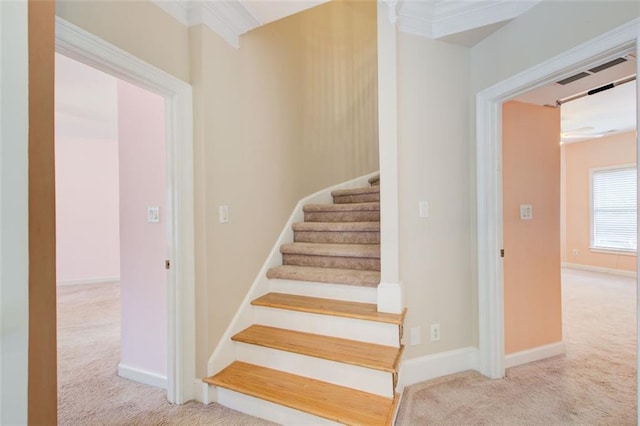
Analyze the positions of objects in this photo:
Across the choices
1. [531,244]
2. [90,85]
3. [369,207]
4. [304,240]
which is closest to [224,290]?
[304,240]

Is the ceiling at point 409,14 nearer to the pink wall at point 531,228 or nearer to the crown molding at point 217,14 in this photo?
the crown molding at point 217,14

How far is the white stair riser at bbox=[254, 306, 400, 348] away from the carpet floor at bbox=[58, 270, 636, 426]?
17.6 inches

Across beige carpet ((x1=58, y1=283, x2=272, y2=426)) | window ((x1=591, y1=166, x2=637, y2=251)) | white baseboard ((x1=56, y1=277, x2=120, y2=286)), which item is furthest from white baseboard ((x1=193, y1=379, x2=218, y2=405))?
window ((x1=591, y1=166, x2=637, y2=251))

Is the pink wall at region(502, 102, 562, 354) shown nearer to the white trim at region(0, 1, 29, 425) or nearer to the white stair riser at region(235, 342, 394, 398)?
the white stair riser at region(235, 342, 394, 398)

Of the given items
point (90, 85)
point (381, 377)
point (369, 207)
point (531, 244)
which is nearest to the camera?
point (381, 377)

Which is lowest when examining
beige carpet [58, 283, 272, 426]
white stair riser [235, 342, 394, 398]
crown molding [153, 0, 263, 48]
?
beige carpet [58, 283, 272, 426]

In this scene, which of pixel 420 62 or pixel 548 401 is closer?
pixel 548 401

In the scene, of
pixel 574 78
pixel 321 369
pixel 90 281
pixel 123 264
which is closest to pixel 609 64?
pixel 574 78

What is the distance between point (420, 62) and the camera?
2.03 m

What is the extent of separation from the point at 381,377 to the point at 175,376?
4.28 feet

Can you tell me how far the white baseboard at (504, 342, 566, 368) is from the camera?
7.37ft

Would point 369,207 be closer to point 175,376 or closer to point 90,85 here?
point 175,376

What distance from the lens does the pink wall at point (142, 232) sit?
2012mm

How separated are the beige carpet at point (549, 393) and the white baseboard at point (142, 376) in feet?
5.48
